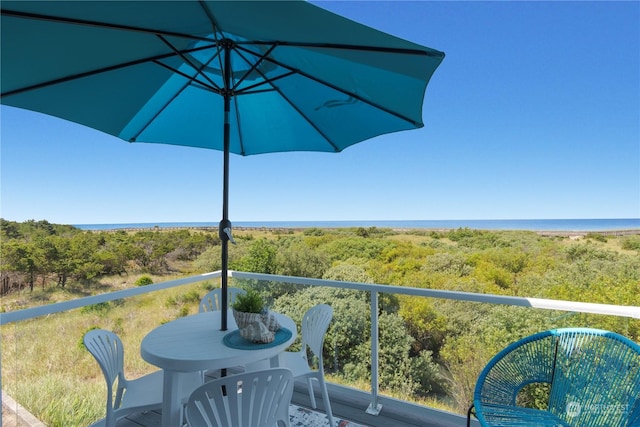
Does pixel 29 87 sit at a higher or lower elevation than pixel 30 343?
higher

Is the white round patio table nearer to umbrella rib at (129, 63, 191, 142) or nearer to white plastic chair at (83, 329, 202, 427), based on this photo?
white plastic chair at (83, 329, 202, 427)

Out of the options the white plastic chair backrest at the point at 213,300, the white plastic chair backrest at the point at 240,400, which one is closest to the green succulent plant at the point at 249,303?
the white plastic chair backrest at the point at 240,400

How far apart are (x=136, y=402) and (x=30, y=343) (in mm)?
1138

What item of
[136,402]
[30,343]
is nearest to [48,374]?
[30,343]

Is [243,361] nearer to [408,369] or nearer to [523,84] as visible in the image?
[408,369]

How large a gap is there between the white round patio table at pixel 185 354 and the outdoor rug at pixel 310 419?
1055mm

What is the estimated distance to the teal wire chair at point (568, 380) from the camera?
6.01ft

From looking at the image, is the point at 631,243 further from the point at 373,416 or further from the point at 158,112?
the point at 158,112

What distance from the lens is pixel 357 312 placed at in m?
3.16

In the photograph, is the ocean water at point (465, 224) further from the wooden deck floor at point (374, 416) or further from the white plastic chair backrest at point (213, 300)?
the wooden deck floor at point (374, 416)

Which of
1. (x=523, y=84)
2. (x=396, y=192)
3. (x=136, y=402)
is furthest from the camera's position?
(x=396, y=192)

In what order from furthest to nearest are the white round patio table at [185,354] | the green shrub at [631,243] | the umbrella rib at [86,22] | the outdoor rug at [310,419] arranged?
the green shrub at [631,243] < the outdoor rug at [310,419] < the white round patio table at [185,354] < the umbrella rib at [86,22]

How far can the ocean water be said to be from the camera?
40.5 ft

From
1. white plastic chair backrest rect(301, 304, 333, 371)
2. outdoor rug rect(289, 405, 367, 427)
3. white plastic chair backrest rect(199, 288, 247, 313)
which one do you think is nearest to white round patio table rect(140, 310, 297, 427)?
white plastic chair backrest rect(301, 304, 333, 371)
